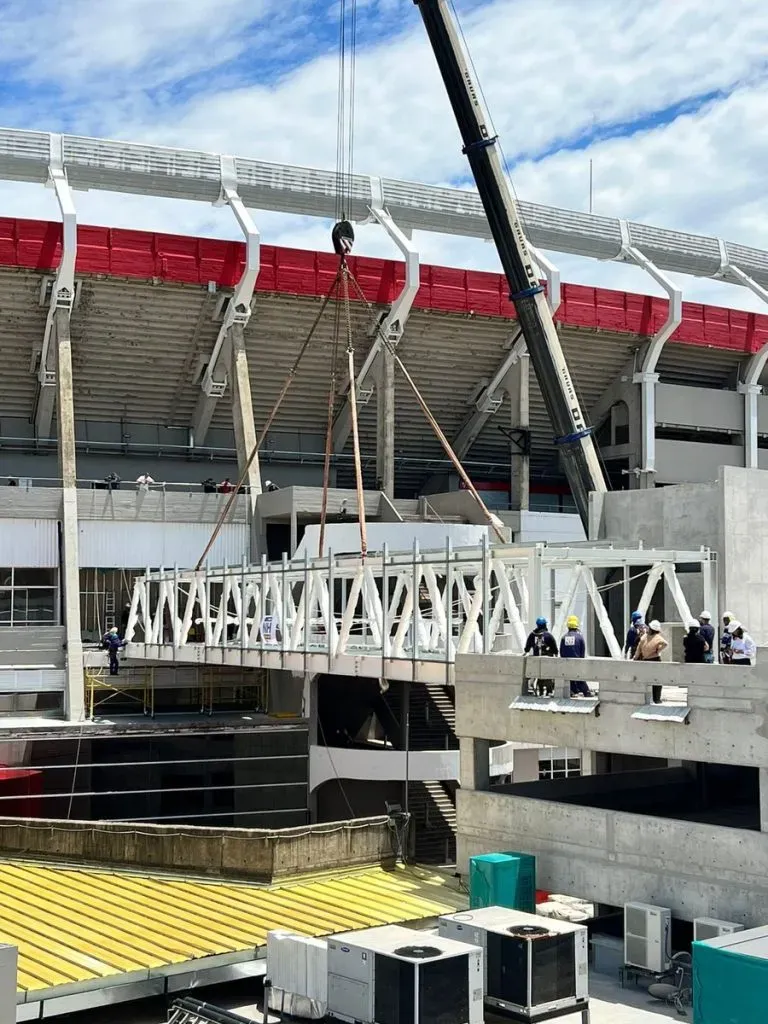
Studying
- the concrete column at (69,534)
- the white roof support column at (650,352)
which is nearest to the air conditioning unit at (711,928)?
the concrete column at (69,534)

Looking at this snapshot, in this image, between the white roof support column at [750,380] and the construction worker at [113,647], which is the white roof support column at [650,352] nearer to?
the white roof support column at [750,380]

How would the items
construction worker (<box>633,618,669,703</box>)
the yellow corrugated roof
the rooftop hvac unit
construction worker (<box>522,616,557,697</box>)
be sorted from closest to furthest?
the rooftop hvac unit
the yellow corrugated roof
construction worker (<box>633,618,669,703</box>)
construction worker (<box>522,616,557,697</box>)

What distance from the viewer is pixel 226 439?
2073 inches

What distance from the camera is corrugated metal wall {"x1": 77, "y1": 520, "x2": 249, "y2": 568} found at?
132ft

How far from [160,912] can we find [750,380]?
44074mm

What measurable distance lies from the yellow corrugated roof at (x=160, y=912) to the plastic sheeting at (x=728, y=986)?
540cm

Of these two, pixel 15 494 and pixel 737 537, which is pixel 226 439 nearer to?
pixel 15 494

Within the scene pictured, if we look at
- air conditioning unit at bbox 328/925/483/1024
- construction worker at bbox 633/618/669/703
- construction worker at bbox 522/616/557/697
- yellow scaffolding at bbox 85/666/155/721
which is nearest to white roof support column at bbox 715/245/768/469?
yellow scaffolding at bbox 85/666/155/721

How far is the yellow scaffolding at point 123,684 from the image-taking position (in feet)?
122

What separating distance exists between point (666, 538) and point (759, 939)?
675 inches

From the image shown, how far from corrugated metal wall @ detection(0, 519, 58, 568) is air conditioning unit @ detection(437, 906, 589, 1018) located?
27.0m

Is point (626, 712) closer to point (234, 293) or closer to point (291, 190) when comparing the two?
point (234, 293)

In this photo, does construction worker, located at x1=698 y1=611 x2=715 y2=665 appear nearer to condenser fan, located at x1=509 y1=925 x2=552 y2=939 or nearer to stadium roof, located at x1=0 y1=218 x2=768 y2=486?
condenser fan, located at x1=509 y1=925 x2=552 y2=939

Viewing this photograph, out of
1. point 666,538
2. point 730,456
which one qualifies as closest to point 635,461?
point 730,456
